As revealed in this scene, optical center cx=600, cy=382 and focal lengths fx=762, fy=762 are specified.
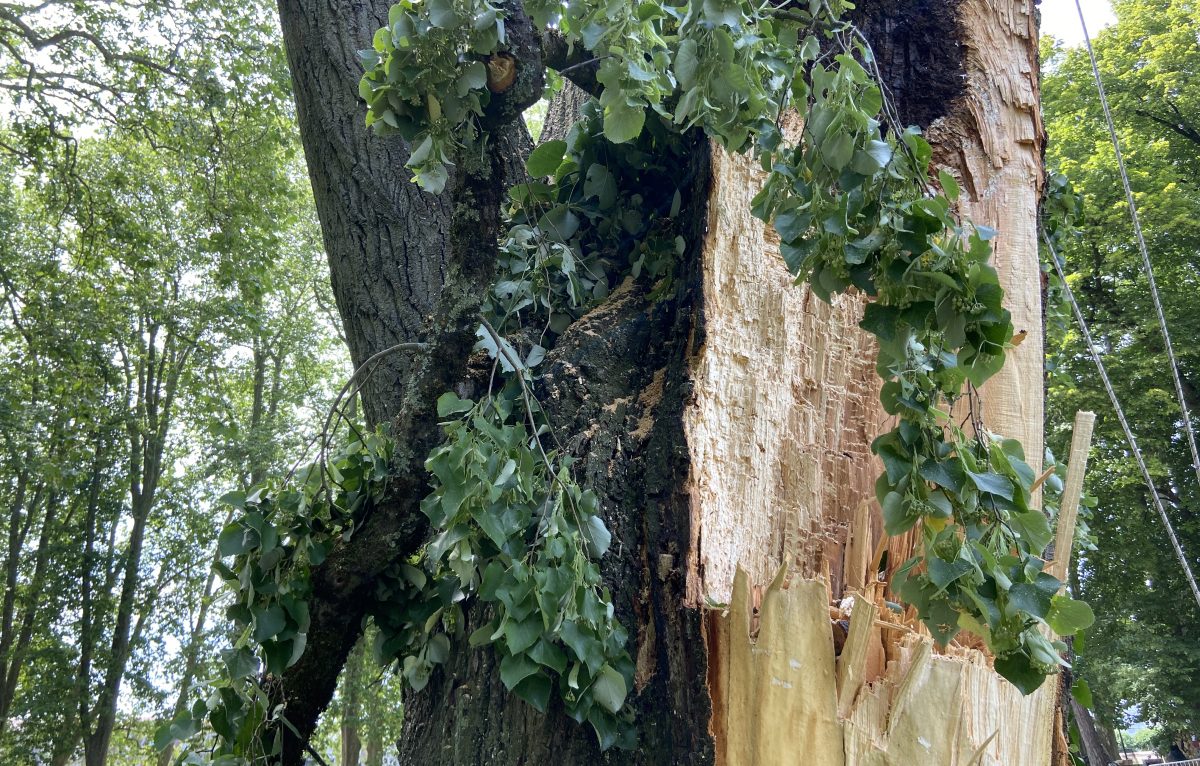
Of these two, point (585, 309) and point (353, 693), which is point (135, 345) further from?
point (585, 309)

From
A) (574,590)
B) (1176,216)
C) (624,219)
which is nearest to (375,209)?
(624,219)

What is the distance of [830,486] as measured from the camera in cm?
170

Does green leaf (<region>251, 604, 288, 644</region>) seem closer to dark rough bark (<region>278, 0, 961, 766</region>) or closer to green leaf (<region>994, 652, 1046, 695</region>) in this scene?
dark rough bark (<region>278, 0, 961, 766</region>)

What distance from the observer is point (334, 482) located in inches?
69.9

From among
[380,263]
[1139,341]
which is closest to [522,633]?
[380,263]

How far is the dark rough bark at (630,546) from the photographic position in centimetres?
140

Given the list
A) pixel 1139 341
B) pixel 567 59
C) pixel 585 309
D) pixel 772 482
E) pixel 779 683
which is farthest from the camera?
pixel 1139 341

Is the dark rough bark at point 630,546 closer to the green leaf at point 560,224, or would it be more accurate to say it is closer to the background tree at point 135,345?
the green leaf at point 560,224

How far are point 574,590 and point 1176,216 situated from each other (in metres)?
14.1

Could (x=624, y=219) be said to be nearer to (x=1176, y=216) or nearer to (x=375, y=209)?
(x=375, y=209)

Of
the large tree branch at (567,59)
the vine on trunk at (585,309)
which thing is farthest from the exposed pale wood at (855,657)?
the large tree branch at (567,59)

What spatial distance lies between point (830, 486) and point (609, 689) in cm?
69

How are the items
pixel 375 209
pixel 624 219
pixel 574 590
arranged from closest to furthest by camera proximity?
pixel 574 590 < pixel 624 219 < pixel 375 209

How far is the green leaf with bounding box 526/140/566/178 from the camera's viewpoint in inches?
76.4
